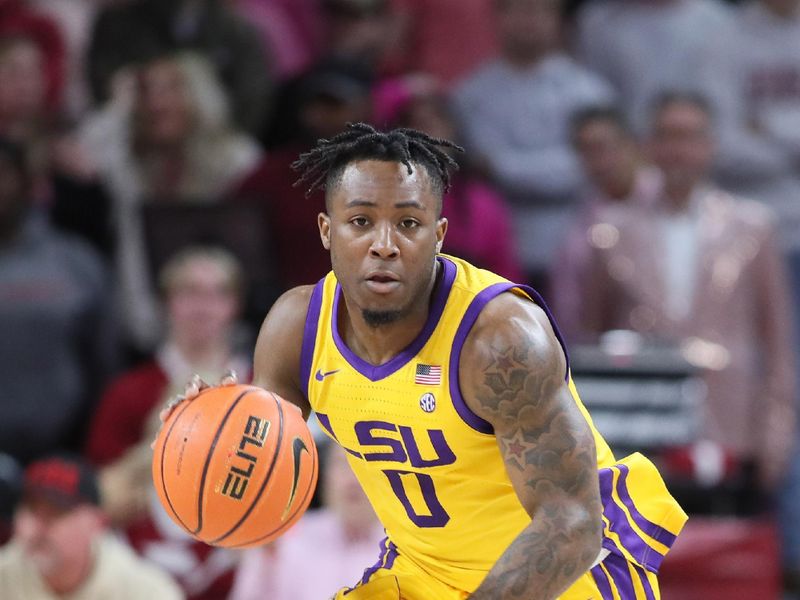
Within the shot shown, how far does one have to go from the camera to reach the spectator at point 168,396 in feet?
23.2

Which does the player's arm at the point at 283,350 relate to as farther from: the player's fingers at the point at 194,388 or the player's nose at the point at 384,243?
the player's nose at the point at 384,243

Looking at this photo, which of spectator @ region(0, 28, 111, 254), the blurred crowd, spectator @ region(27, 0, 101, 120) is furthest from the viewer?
spectator @ region(27, 0, 101, 120)

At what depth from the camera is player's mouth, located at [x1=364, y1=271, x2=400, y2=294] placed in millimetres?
4273

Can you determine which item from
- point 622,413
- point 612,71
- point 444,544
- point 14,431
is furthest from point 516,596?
point 612,71

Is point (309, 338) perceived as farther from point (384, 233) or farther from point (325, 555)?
point (325, 555)

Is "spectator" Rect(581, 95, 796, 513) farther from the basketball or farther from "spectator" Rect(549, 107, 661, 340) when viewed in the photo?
the basketball

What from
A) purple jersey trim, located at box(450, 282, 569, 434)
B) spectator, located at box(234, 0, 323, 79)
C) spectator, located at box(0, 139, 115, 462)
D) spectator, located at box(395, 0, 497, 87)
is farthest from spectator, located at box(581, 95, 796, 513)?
purple jersey trim, located at box(450, 282, 569, 434)

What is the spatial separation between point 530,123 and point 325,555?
3097 mm

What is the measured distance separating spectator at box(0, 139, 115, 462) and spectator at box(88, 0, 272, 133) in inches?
41.6

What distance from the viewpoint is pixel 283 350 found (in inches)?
184

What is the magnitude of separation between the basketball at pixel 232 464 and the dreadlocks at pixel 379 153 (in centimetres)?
64

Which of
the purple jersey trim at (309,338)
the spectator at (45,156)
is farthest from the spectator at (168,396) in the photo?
the purple jersey trim at (309,338)

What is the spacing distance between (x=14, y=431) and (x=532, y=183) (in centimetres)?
304

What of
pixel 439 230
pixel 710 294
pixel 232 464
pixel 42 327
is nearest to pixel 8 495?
pixel 42 327
